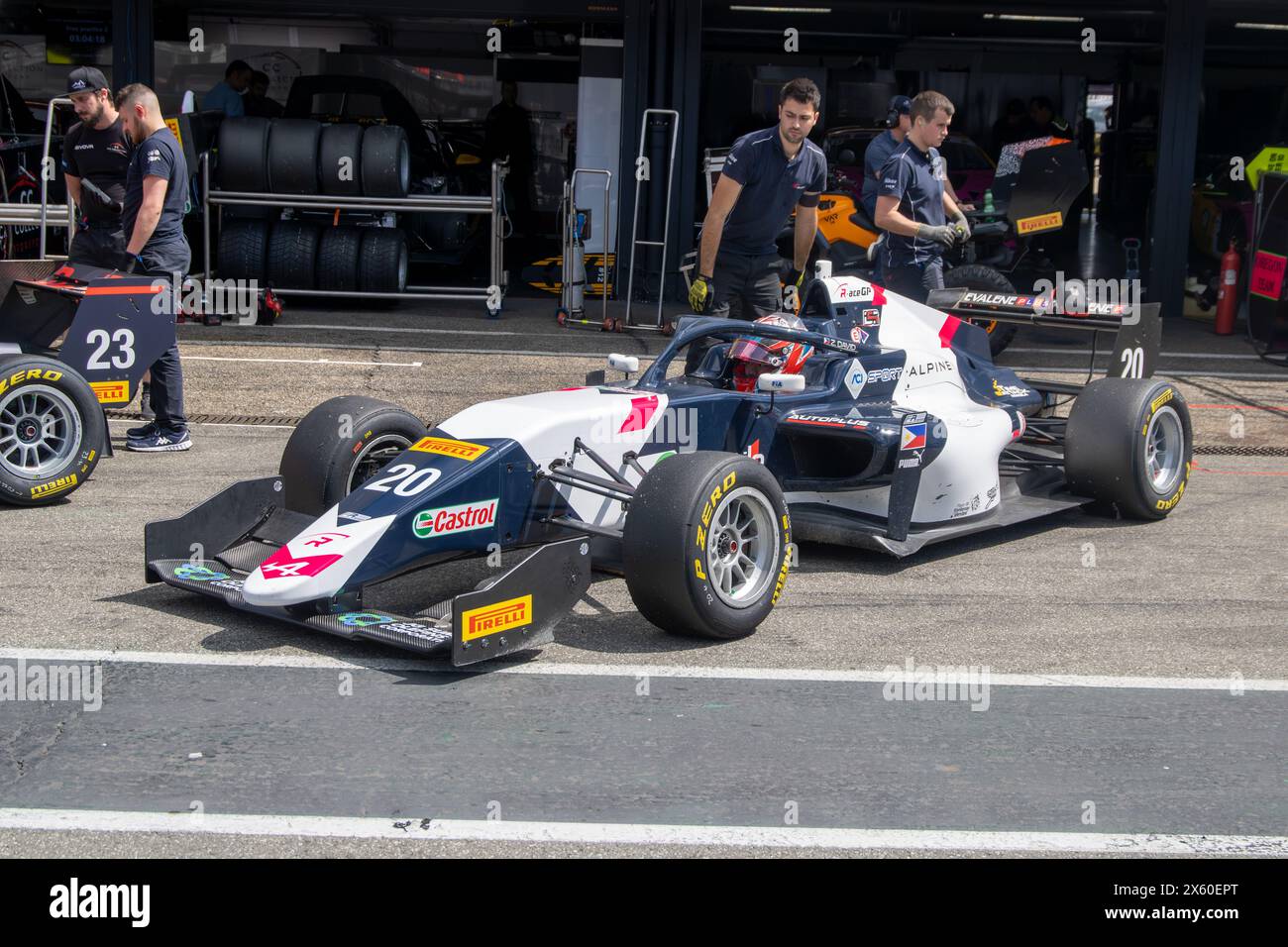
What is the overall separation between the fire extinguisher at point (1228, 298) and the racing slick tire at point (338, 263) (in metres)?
7.95

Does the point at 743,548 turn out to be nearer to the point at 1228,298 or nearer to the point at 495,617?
the point at 495,617

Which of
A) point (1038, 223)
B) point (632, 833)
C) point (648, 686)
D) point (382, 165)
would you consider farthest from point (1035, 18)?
point (632, 833)

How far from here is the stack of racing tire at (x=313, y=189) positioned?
13.6m

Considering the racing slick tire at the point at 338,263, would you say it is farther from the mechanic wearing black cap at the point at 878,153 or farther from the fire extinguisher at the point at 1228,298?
the fire extinguisher at the point at 1228,298

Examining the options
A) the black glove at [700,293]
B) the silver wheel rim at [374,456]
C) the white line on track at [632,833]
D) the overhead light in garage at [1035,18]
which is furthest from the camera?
the overhead light in garage at [1035,18]

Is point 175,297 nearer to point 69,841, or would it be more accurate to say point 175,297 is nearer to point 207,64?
point 69,841

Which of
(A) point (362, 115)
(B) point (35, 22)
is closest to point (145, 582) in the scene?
(A) point (362, 115)

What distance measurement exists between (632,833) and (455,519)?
1.83 meters

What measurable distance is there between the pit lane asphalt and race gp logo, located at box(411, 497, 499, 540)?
1.57ft

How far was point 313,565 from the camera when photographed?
5.15 m

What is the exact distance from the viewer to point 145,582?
5.95 m

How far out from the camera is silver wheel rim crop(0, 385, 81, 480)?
7.25 meters

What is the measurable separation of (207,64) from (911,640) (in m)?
17.6

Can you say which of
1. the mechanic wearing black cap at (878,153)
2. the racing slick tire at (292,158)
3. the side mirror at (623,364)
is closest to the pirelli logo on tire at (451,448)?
the side mirror at (623,364)
